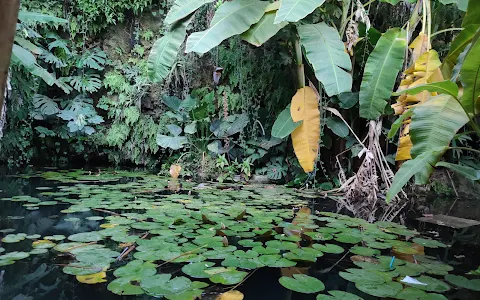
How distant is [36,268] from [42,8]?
4663 millimetres

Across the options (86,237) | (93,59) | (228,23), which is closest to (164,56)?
(228,23)

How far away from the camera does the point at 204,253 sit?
145 centimetres

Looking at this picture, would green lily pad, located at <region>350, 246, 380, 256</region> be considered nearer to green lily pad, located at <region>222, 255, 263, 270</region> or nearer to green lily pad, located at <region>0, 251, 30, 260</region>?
green lily pad, located at <region>222, 255, 263, 270</region>

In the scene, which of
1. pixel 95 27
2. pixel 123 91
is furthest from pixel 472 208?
pixel 95 27

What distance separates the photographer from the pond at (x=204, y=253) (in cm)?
116

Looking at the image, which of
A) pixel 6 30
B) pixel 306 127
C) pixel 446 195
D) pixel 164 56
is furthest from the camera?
pixel 446 195


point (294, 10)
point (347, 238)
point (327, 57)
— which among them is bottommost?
point (347, 238)

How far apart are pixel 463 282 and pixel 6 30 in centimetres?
157

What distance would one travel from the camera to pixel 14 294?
110cm

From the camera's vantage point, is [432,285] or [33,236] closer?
[432,285]

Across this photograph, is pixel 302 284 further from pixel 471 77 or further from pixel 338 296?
pixel 471 77

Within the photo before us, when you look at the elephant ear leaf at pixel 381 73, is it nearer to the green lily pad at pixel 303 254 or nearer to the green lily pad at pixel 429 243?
the green lily pad at pixel 429 243

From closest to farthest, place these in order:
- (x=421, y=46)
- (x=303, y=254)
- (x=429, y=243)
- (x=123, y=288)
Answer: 1. (x=123, y=288)
2. (x=303, y=254)
3. (x=429, y=243)
4. (x=421, y=46)

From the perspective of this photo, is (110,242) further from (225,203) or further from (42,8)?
(42,8)
